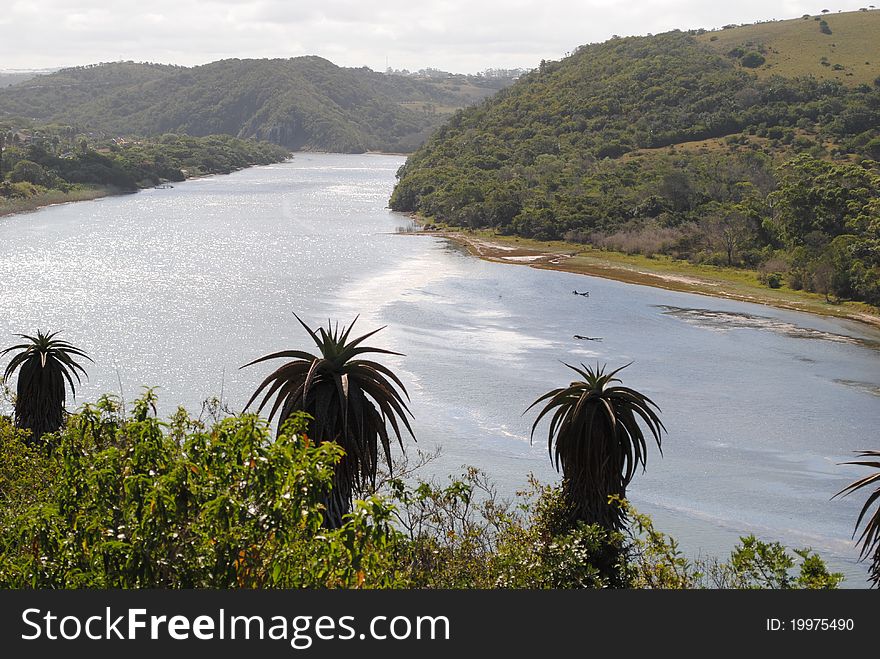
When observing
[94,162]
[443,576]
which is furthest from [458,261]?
[94,162]

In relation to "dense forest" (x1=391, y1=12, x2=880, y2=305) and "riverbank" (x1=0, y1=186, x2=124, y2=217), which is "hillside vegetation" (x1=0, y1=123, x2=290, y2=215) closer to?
"riverbank" (x1=0, y1=186, x2=124, y2=217)

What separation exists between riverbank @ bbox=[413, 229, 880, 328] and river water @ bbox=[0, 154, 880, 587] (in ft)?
9.23

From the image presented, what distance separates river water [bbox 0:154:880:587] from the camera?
3784cm

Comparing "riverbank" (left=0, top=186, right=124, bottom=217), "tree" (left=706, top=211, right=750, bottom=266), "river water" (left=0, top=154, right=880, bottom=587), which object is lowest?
"river water" (left=0, top=154, right=880, bottom=587)

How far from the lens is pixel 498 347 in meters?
59.8

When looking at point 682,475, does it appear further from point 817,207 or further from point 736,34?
point 736,34

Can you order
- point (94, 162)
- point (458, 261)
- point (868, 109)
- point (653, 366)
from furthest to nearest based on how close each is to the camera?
point (94, 162) < point (868, 109) < point (458, 261) < point (653, 366)

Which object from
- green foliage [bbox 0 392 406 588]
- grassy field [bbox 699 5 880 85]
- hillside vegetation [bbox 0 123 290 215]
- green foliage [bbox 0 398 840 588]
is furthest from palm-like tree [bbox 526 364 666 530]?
grassy field [bbox 699 5 880 85]

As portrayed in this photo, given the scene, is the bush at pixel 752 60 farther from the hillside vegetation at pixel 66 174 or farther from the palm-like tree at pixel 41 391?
the palm-like tree at pixel 41 391

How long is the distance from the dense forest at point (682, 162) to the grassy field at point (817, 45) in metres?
0.99

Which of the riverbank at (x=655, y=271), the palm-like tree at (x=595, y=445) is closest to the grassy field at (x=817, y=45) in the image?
the riverbank at (x=655, y=271)

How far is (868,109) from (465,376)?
100684 millimetres

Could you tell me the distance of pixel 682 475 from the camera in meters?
38.4

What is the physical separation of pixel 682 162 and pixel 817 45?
58205 millimetres
